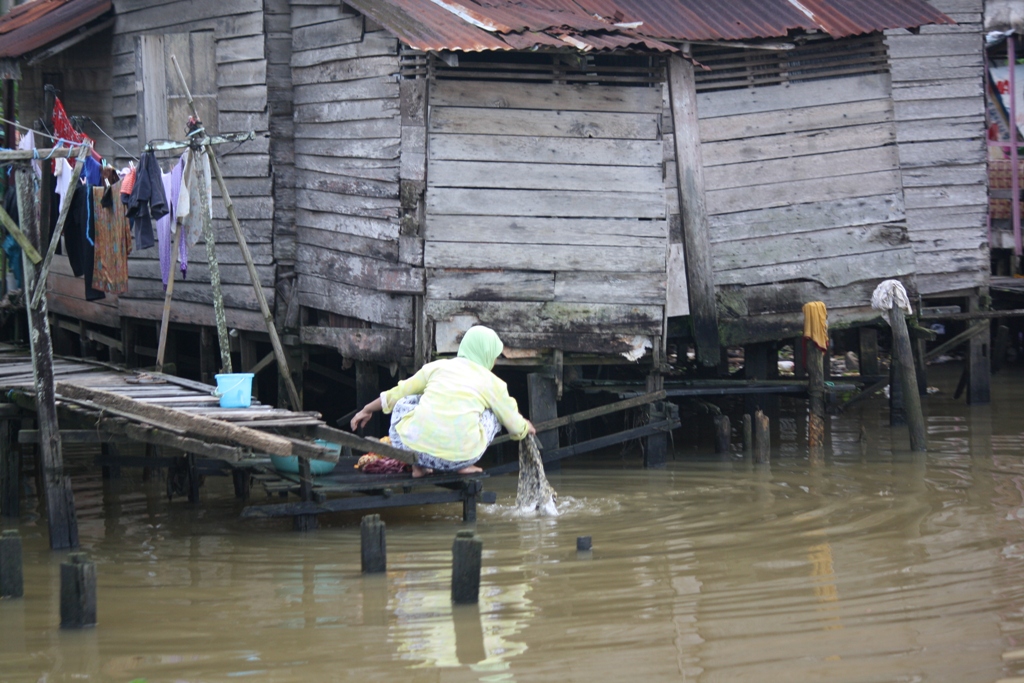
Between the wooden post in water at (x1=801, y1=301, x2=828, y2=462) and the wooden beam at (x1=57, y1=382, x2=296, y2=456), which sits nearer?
the wooden beam at (x1=57, y1=382, x2=296, y2=456)

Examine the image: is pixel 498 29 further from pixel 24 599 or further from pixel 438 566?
pixel 24 599

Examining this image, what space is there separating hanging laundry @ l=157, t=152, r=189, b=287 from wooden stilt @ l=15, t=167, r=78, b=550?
1.90 meters

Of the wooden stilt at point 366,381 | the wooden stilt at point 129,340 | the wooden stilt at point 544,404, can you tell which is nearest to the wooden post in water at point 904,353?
the wooden stilt at point 544,404

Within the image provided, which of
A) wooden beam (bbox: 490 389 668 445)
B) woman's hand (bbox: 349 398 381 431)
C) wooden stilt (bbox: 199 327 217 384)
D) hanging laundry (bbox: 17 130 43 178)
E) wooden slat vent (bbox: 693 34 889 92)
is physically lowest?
wooden beam (bbox: 490 389 668 445)

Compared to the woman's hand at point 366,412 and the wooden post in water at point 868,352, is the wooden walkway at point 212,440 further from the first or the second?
the wooden post in water at point 868,352

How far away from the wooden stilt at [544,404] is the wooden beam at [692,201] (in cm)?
164

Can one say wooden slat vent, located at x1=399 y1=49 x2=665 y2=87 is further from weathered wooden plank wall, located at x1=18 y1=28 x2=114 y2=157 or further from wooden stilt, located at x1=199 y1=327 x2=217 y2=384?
weathered wooden plank wall, located at x1=18 y1=28 x2=114 y2=157

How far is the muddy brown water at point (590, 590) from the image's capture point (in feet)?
17.8

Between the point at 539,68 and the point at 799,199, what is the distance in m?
2.98

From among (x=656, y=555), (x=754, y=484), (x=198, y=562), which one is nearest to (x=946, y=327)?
(x=754, y=484)

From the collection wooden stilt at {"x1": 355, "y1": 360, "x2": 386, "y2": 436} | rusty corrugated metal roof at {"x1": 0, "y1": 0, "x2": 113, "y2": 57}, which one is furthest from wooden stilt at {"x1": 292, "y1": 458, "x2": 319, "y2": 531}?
rusty corrugated metal roof at {"x1": 0, "y1": 0, "x2": 113, "y2": 57}

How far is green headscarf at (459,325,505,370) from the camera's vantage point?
27.9 feet

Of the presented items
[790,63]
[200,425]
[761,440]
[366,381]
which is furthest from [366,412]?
[790,63]

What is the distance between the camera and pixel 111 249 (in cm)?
1105
